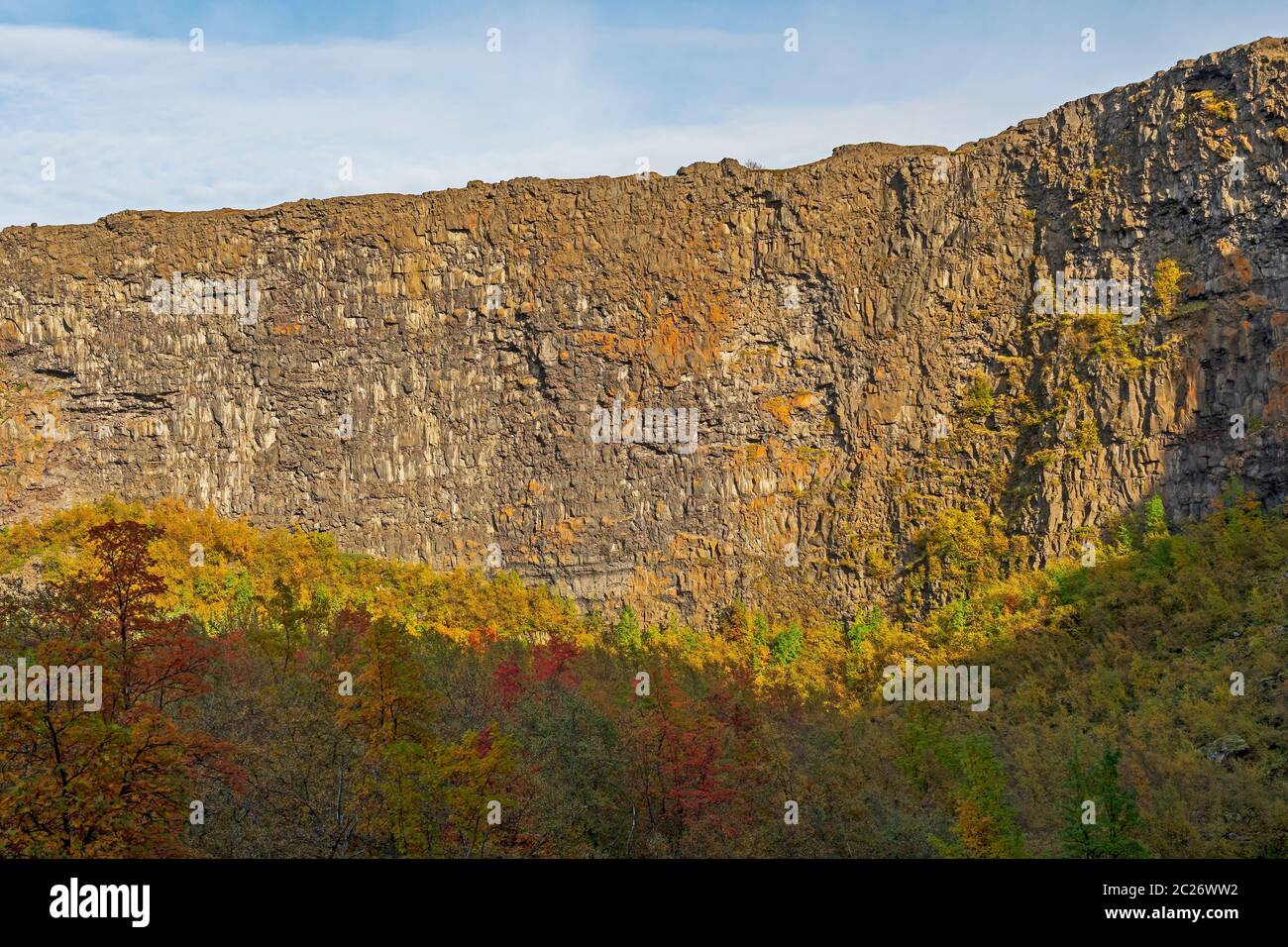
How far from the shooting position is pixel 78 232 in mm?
76000

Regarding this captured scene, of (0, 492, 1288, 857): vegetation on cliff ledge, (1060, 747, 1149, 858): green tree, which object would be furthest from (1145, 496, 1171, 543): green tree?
(1060, 747, 1149, 858): green tree

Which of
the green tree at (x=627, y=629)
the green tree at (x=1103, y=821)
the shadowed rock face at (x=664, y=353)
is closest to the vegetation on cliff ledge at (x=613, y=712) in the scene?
the green tree at (x=1103, y=821)

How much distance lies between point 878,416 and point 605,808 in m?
36.9

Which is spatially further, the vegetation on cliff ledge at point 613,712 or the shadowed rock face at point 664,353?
the shadowed rock face at point 664,353

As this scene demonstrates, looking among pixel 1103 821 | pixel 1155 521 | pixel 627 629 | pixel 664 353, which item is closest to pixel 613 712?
pixel 1103 821

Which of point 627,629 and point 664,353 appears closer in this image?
point 627,629

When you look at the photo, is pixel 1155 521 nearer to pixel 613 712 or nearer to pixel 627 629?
pixel 627 629

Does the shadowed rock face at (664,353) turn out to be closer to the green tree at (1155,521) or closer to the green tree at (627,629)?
the green tree at (627,629)

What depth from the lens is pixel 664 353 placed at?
231 feet

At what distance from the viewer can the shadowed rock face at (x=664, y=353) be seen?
64.4 m

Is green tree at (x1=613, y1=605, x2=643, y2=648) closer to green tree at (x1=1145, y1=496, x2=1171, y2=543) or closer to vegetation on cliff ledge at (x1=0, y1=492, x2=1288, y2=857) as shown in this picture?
vegetation on cliff ledge at (x1=0, y1=492, x2=1288, y2=857)

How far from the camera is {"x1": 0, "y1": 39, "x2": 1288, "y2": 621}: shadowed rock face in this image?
64.4m

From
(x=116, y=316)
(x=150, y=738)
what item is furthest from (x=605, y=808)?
(x=116, y=316)

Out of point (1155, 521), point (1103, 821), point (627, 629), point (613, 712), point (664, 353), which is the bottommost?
point (1103, 821)
